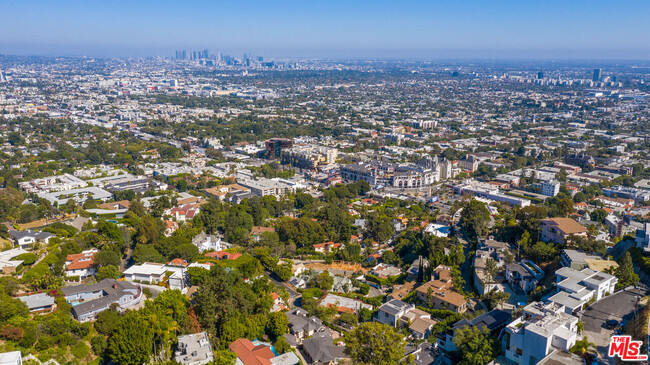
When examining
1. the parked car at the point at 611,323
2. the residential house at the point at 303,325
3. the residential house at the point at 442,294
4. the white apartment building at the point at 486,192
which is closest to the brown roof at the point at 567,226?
the residential house at the point at 442,294

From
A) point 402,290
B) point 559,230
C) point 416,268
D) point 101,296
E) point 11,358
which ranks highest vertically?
point 559,230

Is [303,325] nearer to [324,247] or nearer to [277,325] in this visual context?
[277,325]

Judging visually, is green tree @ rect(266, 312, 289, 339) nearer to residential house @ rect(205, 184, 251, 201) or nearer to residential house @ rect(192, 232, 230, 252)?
residential house @ rect(192, 232, 230, 252)

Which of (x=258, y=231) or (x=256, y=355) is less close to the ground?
(x=256, y=355)

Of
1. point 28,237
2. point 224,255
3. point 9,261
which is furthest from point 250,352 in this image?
point 28,237

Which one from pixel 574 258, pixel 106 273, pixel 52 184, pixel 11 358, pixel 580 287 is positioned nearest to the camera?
pixel 11 358

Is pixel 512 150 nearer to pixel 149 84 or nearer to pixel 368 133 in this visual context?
pixel 368 133

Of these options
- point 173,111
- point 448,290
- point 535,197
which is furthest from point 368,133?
point 448,290
